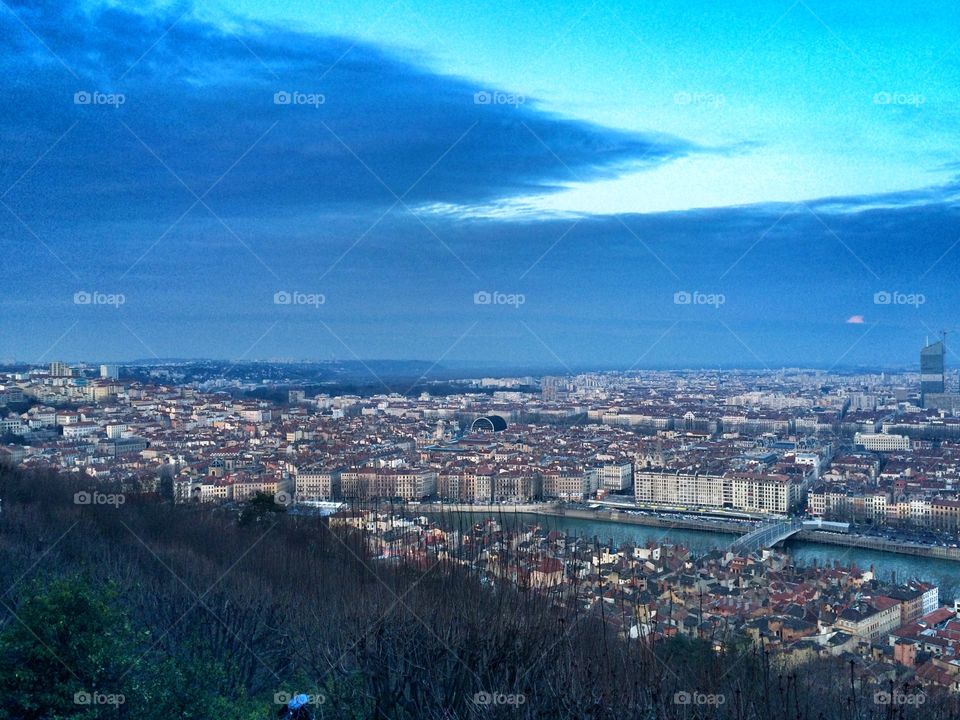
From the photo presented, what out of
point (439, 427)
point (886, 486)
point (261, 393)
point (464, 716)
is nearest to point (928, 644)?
point (464, 716)

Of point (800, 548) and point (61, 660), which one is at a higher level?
point (61, 660)

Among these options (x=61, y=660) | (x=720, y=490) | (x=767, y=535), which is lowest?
(x=767, y=535)

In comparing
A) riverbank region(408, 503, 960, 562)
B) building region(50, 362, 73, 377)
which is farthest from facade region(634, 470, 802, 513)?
building region(50, 362, 73, 377)

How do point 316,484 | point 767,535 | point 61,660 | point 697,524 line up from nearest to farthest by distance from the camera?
1. point 61,660
2. point 767,535
3. point 316,484
4. point 697,524

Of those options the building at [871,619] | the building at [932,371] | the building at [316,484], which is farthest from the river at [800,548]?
the building at [932,371]

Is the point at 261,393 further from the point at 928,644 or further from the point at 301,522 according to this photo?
the point at 928,644

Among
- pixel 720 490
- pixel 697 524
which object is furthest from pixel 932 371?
pixel 697 524

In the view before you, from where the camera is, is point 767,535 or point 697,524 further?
point 697,524

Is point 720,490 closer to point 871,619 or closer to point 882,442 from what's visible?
point 882,442
